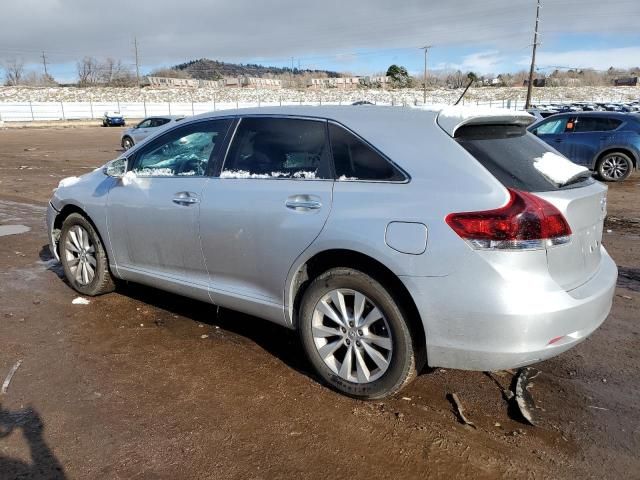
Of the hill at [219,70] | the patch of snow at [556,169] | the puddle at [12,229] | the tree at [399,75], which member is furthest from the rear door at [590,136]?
the hill at [219,70]

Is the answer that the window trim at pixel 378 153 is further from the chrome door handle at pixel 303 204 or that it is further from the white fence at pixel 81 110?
the white fence at pixel 81 110

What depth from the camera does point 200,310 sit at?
16.2 feet

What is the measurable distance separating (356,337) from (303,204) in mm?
878

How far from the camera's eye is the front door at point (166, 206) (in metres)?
4.08

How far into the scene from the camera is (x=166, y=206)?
13.8ft

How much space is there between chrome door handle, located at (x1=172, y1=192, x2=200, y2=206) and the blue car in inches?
397

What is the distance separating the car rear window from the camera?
9.89 ft

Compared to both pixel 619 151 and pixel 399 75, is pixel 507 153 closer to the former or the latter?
pixel 619 151

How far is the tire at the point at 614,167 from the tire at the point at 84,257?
11.4 m

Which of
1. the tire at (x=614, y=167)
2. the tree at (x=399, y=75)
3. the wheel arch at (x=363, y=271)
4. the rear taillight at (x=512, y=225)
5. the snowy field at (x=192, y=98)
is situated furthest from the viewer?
the tree at (x=399, y=75)

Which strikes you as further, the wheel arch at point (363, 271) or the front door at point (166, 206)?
the front door at point (166, 206)

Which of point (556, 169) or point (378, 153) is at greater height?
point (378, 153)

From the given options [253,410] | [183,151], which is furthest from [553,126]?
[253,410]

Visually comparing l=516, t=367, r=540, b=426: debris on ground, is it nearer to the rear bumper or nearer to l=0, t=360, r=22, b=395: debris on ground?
the rear bumper
